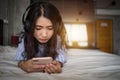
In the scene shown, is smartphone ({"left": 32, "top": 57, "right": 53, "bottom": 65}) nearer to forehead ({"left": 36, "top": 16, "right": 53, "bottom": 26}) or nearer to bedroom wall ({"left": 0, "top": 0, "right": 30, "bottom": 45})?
forehead ({"left": 36, "top": 16, "right": 53, "bottom": 26})

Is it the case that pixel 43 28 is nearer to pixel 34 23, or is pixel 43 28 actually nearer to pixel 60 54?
pixel 34 23

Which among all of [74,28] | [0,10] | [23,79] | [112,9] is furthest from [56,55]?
[112,9]

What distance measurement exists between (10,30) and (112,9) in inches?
91.6

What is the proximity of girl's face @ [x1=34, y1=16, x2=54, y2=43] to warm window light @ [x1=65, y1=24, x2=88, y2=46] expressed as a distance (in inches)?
134

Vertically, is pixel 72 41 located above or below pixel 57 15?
below

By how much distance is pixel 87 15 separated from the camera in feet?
15.3

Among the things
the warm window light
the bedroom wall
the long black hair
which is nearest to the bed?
the long black hair

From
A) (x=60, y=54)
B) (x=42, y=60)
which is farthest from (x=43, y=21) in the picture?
(x=60, y=54)

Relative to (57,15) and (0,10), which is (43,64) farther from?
(0,10)

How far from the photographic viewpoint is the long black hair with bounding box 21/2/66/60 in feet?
4.16

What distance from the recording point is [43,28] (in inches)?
47.7

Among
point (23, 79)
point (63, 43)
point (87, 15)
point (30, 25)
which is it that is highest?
point (87, 15)

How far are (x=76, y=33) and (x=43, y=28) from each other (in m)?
3.51

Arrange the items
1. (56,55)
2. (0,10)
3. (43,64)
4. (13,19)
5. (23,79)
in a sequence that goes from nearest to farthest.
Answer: (23,79)
(43,64)
(56,55)
(0,10)
(13,19)
